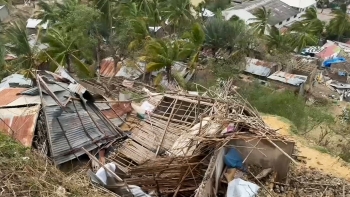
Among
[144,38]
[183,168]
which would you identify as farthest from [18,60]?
[183,168]

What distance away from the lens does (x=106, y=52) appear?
22.1 m

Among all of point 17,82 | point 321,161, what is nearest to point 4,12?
point 17,82

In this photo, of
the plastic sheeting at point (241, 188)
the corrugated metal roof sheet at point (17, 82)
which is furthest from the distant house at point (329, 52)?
the plastic sheeting at point (241, 188)

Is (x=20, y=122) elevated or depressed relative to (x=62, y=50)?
elevated

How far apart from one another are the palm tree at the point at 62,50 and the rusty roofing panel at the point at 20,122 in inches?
310

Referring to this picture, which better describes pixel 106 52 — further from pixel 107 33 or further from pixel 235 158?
pixel 235 158

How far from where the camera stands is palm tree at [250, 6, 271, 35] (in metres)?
32.0

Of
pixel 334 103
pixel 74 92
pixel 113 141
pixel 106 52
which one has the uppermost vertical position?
pixel 74 92

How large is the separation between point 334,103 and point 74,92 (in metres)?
18.4

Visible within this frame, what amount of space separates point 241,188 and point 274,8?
33436 mm

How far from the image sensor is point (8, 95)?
10344 mm

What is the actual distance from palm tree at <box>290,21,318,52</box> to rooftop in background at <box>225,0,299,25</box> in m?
3.43

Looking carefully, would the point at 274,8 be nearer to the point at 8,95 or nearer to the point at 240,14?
the point at 240,14

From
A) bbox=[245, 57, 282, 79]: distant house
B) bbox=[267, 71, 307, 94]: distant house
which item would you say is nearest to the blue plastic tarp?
bbox=[267, 71, 307, 94]: distant house
